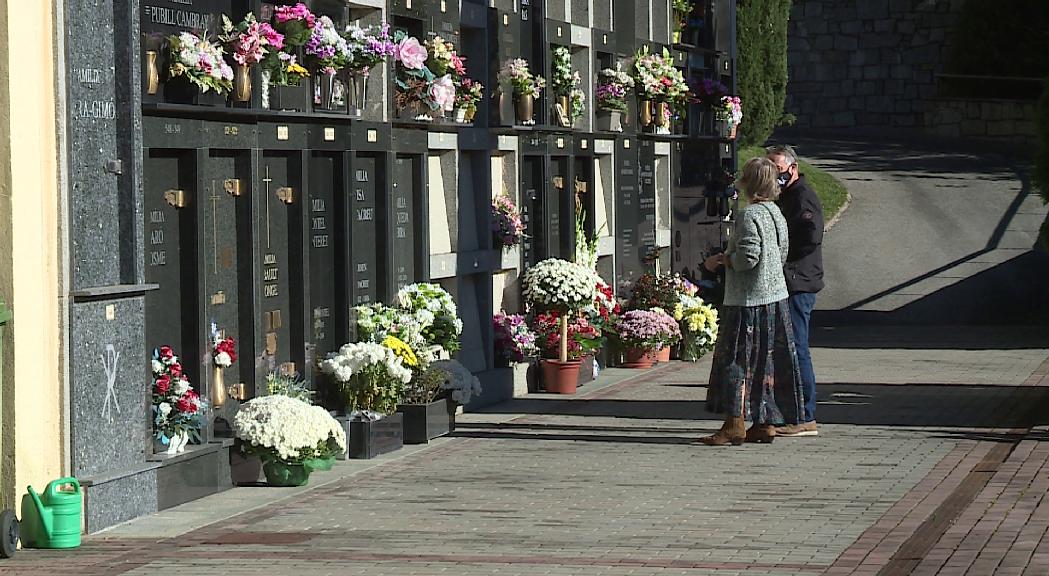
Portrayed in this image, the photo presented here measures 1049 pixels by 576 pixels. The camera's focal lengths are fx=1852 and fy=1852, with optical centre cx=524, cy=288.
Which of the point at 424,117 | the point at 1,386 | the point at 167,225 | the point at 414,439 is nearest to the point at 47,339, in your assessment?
the point at 1,386

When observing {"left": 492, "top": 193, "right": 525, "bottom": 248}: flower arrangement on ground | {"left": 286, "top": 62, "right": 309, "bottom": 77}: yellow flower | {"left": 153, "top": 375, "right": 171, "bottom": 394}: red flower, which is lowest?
{"left": 153, "top": 375, "right": 171, "bottom": 394}: red flower

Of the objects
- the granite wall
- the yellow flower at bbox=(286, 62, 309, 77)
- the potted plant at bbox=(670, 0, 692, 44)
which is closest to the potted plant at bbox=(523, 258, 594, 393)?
the yellow flower at bbox=(286, 62, 309, 77)

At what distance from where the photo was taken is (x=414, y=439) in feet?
39.0

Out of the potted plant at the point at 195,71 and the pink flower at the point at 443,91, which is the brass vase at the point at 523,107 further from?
the potted plant at the point at 195,71

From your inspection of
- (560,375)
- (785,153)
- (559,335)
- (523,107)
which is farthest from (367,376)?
(523,107)

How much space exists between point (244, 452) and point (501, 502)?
1.52m

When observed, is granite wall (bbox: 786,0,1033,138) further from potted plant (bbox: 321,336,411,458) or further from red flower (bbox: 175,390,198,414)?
red flower (bbox: 175,390,198,414)

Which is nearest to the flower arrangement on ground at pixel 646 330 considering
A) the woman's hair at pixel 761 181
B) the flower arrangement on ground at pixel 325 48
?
the woman's hair at pixel 761 181

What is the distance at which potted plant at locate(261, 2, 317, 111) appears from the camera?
34.0ft

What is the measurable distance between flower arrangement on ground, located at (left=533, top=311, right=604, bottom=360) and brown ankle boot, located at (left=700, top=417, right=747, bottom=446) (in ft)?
12.7

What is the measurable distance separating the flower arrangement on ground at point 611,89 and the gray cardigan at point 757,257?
6241 millimetres

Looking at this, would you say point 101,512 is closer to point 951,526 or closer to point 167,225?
point 167,225

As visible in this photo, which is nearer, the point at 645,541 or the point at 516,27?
the point at 645,541

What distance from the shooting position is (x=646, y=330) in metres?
17.1
